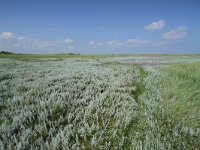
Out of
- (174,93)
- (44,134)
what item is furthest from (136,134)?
(174,93)

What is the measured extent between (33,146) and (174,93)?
6008 mm

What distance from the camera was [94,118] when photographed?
20.1 ft

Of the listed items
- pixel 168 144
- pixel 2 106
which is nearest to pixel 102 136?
pixel 168 144

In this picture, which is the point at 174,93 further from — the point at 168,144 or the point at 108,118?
the point at 168,144

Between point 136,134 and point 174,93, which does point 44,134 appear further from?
point 174,93

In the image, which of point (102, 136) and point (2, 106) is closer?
point (102, 136)

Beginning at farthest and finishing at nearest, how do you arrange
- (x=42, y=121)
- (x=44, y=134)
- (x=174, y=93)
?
1. (x=174, y=93)
2. (x=42, y=121)
3. (x=44, y=134)

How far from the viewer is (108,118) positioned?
6.54m

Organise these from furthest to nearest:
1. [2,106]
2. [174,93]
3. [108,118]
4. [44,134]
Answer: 1. [174,93]
2. [2,106]
3. [108,118]
4. [44,134]

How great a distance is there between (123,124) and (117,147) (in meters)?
1.49

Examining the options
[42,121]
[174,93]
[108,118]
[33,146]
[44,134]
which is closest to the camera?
[33,146]

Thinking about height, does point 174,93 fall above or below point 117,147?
above

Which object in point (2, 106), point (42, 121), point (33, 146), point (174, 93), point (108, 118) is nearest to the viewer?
point (33, 146)

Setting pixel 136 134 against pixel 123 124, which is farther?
pixel 123 124
